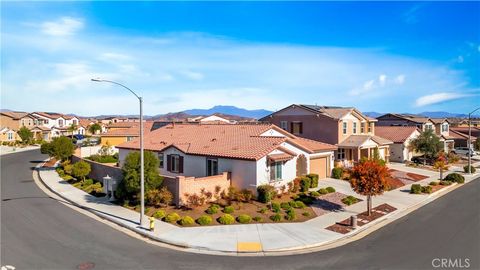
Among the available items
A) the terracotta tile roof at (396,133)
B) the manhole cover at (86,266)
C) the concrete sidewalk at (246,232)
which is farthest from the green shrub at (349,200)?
the terracotta tile roof at (396,133)

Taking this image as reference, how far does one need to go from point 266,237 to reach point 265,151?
8.84 meters

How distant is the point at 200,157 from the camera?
94.2 ft

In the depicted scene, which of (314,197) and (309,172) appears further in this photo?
(309,172)

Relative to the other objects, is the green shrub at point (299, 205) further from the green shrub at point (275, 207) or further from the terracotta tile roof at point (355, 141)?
the terracotta tile roof at point (355, 141)

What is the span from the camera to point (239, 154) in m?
26.3

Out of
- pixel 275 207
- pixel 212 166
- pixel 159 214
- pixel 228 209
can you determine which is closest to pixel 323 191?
pixel 275 207

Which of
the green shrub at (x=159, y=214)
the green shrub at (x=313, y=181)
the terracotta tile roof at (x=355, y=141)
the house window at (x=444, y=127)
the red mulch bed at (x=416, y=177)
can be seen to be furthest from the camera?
the house window at (x=444, y=127)

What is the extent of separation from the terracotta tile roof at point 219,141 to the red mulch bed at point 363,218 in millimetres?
7352

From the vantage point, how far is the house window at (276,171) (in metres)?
26.5

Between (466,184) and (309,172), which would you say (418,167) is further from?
(309,172)

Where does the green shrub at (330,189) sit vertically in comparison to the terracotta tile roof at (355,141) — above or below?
below

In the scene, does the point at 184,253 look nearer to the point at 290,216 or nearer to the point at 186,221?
the point at 186,221

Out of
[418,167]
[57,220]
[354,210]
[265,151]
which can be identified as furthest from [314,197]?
[418,167]

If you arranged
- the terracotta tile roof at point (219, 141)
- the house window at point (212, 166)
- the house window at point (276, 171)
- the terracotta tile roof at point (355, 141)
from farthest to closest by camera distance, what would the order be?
the terracotta tile roof at point (355, 141) < the house window at point (212, 166) < the terracotta tile roof at point (219, 141) < the house window at point (276, 171)
